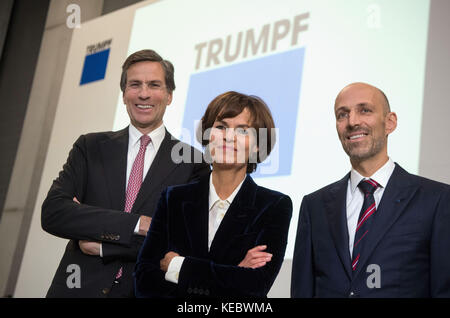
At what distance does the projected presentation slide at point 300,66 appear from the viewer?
3721mm

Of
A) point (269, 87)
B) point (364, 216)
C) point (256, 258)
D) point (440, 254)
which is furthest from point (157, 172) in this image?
point (269, 87)

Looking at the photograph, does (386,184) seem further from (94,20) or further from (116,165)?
(94,20)

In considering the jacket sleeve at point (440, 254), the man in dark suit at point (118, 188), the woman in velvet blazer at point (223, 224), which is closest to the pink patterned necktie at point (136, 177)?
the man in dark suit at point (118, 188)

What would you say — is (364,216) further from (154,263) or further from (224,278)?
(154,263)

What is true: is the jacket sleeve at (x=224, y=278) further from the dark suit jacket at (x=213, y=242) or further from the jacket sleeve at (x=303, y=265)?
the jacket sleeve at (x=303, y=265)

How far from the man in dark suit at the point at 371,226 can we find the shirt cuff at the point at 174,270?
1.83 feet

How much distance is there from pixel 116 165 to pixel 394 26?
219 centimetres

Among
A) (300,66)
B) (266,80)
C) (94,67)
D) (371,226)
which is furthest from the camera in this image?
(94,67)

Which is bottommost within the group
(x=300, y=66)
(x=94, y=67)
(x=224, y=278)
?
(x=224, y=278)

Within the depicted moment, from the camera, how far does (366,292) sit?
2.29 metres

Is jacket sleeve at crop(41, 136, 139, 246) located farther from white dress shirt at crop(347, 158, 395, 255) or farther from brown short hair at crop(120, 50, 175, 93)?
white dress shirt at crop(347, 158, 395, 255)

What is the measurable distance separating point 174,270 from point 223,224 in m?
0.29

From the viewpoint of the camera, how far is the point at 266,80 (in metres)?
4.43

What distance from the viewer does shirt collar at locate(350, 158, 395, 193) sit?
2.53m
